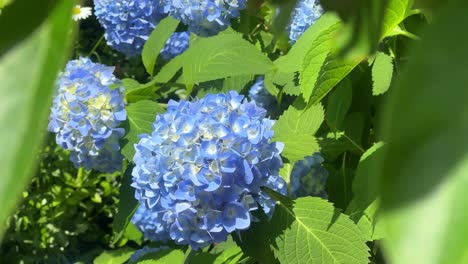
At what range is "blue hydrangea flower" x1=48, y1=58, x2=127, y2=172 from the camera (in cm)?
142

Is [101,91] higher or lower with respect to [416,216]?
lower

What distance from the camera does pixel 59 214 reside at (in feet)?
7.77

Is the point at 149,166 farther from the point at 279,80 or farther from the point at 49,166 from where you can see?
the point at 49,166

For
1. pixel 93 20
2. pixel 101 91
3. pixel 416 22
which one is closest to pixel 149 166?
pixel 101 91

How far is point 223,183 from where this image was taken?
1136mm

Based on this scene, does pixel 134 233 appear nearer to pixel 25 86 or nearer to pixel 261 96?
pixel 261 96

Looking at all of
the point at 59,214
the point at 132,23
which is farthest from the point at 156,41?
the point at 59,214

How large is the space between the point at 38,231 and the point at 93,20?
1038 millimetres

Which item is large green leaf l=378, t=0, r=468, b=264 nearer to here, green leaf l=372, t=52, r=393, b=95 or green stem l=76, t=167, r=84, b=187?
green leaf l=372, t=52, r=393, b=95

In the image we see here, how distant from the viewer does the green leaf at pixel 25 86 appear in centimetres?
21

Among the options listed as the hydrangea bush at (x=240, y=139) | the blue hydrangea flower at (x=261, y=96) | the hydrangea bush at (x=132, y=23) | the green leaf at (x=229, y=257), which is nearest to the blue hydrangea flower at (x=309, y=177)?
the hydrangea bush at (x=240, y=139)

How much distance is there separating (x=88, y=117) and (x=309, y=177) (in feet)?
1.35

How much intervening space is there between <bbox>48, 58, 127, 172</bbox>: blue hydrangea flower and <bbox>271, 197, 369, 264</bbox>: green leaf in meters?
0.37

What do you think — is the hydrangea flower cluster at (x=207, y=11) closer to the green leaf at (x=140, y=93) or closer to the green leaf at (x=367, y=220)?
the green leaf at (x=140, y=93)
